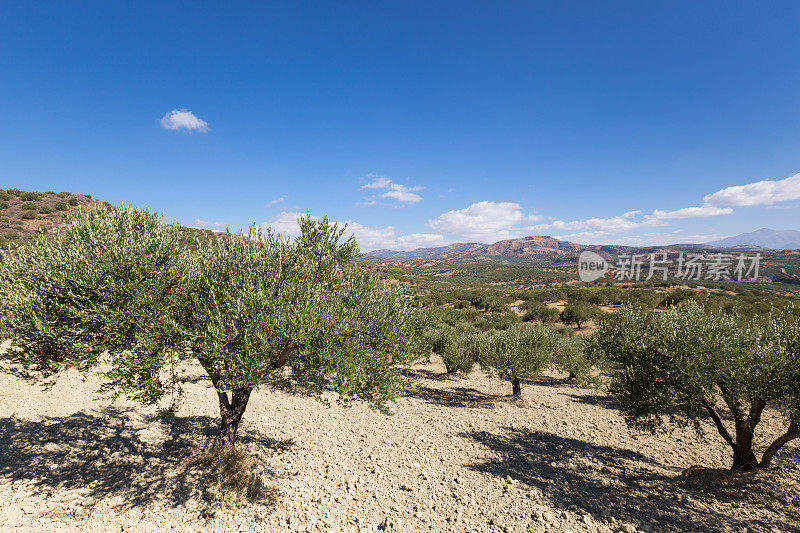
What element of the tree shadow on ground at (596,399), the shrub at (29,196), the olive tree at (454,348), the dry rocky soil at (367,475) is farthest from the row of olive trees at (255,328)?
the shrub at (29,196)

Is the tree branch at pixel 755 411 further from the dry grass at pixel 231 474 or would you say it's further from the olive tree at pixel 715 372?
the dry grass at pixel 231 474

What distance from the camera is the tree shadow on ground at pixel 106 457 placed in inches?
394

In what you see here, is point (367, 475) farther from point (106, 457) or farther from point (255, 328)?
point (106, 457)

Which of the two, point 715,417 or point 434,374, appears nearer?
point 715,417

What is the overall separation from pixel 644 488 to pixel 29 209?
8165 centimetres

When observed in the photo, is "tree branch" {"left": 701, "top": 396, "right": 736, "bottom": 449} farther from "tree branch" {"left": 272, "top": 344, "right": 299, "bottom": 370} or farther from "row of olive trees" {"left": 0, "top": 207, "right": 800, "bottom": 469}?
"tree branch" {"left": 272, "top": 344, "right": 299, "bottom": 370}

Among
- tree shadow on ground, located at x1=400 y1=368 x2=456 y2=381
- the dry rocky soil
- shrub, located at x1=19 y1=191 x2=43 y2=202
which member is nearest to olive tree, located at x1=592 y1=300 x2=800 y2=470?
the dry rocky soil

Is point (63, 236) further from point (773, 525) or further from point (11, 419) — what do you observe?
point (773, 525)

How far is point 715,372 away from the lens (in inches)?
462

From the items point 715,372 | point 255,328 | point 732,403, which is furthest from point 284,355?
point 732,403

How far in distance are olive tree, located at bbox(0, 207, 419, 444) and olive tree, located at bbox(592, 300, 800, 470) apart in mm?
10091

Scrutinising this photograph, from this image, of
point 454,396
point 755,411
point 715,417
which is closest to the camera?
point 755,411

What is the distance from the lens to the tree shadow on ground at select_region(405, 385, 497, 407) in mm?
23256

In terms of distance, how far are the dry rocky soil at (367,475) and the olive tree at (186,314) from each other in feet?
9.94
